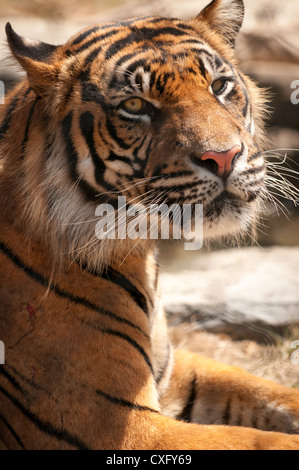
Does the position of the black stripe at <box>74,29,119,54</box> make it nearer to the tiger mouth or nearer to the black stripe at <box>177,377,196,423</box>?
the tiger mouth

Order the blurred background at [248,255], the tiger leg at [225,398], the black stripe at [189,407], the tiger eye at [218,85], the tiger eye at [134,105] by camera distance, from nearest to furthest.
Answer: the tiger eye at [134,105], the tiger eye at [218,85], the tiger leg at [225,398], the black stripe at [189,407], the blurred background at [248,255]

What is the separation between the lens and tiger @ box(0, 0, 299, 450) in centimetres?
179

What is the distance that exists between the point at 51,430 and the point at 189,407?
2.43ft

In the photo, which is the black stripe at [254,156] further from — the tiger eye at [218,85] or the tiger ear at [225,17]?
the tiger ear at [225,17]

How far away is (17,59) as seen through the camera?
1.77m

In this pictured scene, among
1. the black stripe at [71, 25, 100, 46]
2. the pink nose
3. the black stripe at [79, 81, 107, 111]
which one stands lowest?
the pink nose

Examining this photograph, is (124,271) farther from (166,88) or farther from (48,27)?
(48,27)

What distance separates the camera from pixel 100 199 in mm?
1931

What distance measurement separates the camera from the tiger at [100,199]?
179 cm

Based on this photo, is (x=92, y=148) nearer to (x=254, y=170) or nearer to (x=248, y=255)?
(x=254, y=170)

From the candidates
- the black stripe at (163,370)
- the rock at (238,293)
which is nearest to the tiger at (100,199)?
the black stripe at (163,370)

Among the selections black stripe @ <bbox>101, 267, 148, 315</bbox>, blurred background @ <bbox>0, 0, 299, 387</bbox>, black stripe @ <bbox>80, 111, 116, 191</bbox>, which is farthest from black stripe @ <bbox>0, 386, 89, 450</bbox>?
blurred background @ <bbox>0, 0, 299, 387</bbox>

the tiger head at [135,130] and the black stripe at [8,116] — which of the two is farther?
the black stripe at [8,116]
